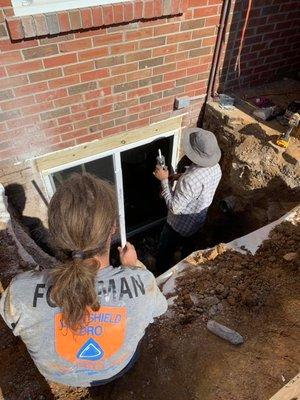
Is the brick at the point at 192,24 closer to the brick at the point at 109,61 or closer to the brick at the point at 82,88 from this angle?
the brick at the point at 109,61

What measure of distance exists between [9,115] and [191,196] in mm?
1995

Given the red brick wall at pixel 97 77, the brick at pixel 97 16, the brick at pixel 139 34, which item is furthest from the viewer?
the brick at pixel 139 34

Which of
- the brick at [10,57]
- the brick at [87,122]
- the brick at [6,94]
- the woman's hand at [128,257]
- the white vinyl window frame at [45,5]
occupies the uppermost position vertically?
the white vinyl window frame at [45,5]

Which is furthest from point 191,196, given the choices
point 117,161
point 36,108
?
point 36,108

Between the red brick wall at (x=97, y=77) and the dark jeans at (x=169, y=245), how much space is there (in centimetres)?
152

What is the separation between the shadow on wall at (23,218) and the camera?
3484 millimetres

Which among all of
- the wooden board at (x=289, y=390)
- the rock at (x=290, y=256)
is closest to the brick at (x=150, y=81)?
the rock at (x=290, y=256)

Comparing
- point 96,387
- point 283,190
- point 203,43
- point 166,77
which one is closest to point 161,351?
point 96,387

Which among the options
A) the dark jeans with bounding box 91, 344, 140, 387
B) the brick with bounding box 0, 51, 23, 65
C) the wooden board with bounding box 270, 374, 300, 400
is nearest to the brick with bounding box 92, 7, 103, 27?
the brick with bounding box 0, 51, 23, 65

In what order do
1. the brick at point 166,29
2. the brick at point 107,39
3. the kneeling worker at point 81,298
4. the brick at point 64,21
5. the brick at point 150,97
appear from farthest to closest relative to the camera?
the brick at point 150,97 → the brick at point 166,29 → the brick at point 107,39 → the brick at point 64,21 → the kneeling worker at point 81,298

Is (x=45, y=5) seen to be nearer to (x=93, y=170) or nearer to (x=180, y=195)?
(x=93, y=170)

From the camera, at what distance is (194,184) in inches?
137

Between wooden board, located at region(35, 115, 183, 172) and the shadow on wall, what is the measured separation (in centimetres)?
36

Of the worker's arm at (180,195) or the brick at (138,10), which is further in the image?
the worker's arm at (180,195)
